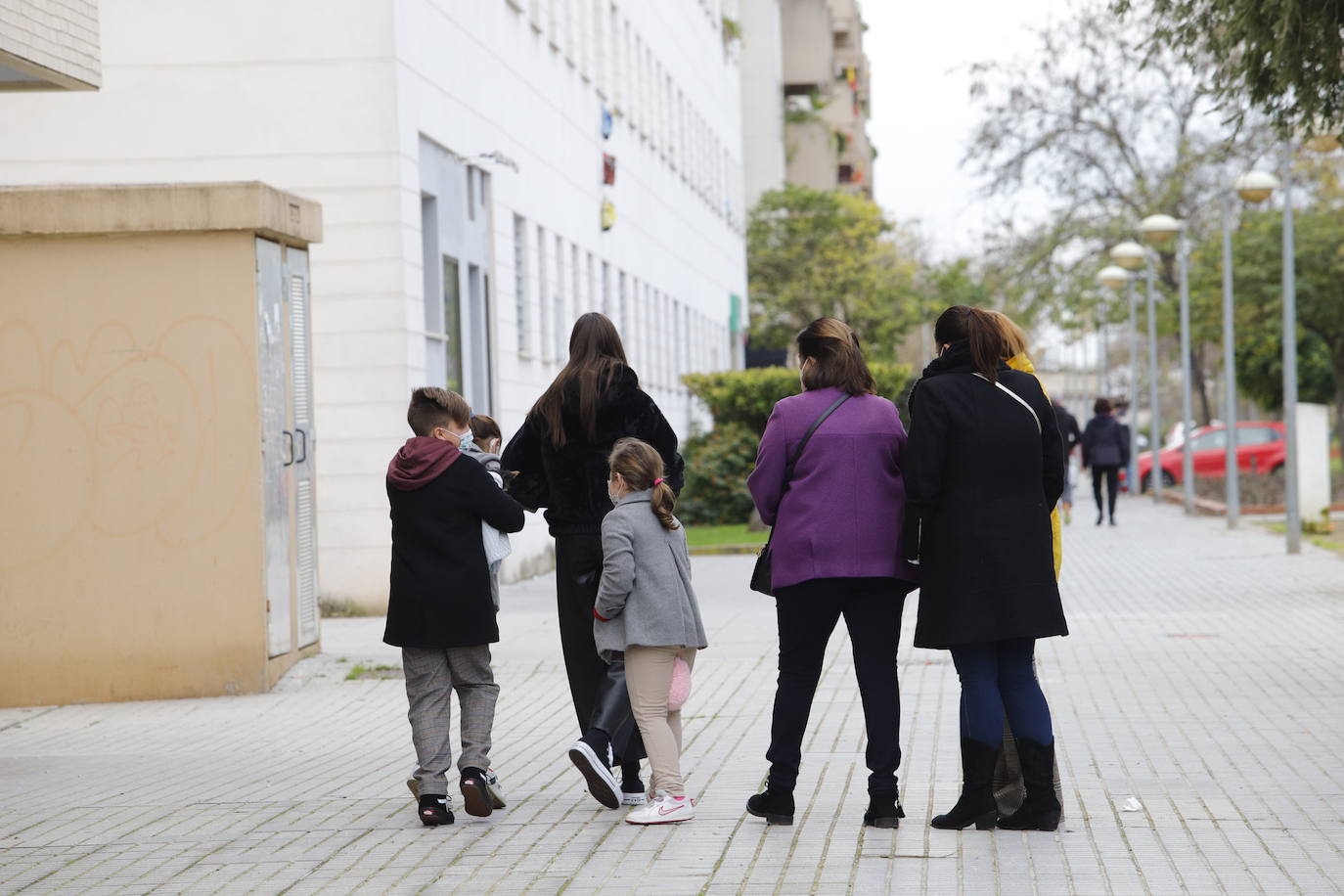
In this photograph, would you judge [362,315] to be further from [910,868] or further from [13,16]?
[910,868]

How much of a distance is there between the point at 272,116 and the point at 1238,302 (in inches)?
1216

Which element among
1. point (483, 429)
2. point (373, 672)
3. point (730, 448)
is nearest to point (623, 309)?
point (730, 448)

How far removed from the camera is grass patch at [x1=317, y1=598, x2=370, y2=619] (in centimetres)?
1762

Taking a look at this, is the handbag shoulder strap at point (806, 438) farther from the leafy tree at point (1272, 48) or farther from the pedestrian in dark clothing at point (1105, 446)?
the pedestrian in dark clothing at point (1105, 446)

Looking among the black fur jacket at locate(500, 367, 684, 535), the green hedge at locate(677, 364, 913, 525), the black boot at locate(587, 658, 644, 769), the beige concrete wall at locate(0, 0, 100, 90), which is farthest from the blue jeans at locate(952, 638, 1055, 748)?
the green hedge at locate(677, 364, 913, 525)

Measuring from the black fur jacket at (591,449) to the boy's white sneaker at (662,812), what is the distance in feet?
3.41

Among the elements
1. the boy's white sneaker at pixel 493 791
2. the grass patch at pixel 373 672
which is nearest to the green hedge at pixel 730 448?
the grass patch at pixel 373 672

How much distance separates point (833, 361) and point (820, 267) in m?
56.5

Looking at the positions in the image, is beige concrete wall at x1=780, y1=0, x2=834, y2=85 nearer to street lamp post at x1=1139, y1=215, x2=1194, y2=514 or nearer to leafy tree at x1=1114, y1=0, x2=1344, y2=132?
street lamp post at x1=1139, y1=215, x2=1194, y2=514

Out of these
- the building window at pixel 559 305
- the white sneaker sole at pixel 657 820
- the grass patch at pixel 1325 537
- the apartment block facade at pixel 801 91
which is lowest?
the grass patch at pixel 1325 537

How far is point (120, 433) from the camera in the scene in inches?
475

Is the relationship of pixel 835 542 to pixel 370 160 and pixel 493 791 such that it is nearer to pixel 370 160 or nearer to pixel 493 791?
pixel 493 791

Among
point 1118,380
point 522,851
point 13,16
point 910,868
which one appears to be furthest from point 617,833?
point 1118,380

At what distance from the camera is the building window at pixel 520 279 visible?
78.6ft
